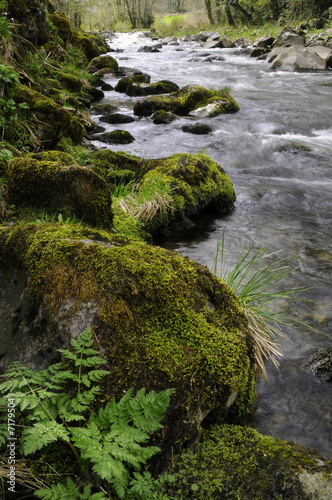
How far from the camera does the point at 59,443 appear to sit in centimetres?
173

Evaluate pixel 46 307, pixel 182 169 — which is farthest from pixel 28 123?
pixel 46 307

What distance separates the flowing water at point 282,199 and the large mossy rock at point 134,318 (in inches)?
23.2

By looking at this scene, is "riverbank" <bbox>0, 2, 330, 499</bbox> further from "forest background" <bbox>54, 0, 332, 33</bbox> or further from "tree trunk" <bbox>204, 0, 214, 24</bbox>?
"tree trunk" <bbox>204, 0, 214, 24</bbox>

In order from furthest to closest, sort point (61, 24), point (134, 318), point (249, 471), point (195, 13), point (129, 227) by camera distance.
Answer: point (195, 13), point (61, 24), point (129, 227), point (134, 318), point (249, 471)

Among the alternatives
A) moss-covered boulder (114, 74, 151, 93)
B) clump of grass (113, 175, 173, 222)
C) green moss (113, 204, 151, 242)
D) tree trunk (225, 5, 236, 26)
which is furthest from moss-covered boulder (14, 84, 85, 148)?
tree trunk (225, 5, 236, 26)

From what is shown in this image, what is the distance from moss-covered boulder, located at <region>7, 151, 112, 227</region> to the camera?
3.87 metres

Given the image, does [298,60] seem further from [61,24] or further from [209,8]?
[209,8]

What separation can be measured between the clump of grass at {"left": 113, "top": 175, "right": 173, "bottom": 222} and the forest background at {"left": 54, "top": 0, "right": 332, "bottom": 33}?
71.6ft

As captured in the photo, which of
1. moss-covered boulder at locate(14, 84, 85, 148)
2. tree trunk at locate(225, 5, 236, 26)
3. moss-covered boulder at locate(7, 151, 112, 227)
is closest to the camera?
moss-covered boulder at locate(7, 151, 112, 227)

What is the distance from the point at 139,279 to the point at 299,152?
8.14m

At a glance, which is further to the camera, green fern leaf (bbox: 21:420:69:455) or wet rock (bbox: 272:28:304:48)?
wet rock (bbox: 272:28:304:48)

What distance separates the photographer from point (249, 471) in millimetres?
1817

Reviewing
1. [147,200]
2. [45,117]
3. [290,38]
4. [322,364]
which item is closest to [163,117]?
[45,117]

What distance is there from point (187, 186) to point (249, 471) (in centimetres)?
438
